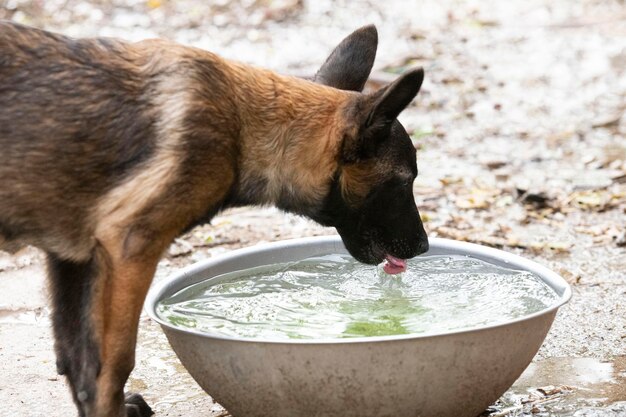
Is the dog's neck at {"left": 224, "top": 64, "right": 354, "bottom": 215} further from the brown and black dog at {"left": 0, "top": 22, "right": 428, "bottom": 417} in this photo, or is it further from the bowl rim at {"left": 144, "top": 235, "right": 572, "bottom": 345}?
the bowl rim at {"left": 144, "top": 235, "right": 572, "bottom": 345}

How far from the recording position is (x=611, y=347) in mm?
5293

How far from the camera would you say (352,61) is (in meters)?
4.85

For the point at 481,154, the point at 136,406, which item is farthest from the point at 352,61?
the point at 481,154

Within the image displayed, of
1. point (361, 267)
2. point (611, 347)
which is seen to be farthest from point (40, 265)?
point (611, 347)

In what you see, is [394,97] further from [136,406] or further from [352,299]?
[136,406]

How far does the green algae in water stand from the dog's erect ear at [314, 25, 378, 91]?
2.89ft

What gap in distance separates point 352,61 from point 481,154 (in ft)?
13.7

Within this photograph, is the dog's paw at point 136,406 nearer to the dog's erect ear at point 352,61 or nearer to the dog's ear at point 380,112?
the dog's ear at point 380,112

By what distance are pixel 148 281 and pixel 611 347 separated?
8.23ft

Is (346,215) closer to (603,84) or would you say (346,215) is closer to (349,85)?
(349,85)

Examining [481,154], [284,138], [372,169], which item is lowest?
[481,154]

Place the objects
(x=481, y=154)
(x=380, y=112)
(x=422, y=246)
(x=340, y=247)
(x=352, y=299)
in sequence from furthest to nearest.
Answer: (x=481, y=154) → (x=340, y=247) → (x=422, y=246) → (x=352, y=299) → (x=380, y=112)

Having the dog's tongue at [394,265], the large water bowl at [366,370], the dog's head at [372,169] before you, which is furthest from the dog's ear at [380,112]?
the large water bowl at [366,370]

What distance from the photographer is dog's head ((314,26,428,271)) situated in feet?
14.0
